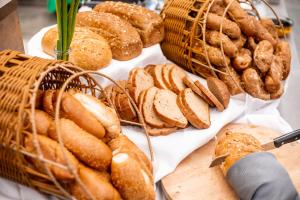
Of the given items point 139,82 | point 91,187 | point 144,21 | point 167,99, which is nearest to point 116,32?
point 144,21

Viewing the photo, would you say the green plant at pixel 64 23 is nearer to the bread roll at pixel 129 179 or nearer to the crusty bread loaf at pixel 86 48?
the crusty bread loaf at pixel 86 48

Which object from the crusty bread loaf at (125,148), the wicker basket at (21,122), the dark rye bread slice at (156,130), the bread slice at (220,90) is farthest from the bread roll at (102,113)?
the bread slice at (220,90)

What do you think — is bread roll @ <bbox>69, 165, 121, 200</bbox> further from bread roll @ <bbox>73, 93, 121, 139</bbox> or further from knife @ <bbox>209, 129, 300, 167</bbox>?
knife @ <bbox>209, 129, 300, 167</bbox>

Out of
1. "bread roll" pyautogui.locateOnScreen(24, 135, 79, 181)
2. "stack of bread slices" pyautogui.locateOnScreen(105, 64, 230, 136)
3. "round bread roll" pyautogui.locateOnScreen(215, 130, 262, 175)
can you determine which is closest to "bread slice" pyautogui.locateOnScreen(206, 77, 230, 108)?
"stack of bread slices" pyautogui.locateOnScreen(105, 64, 230, 136)

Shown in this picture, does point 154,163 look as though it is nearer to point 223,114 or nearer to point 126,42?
point 223,114

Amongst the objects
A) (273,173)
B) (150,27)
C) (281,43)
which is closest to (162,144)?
(273,173)
